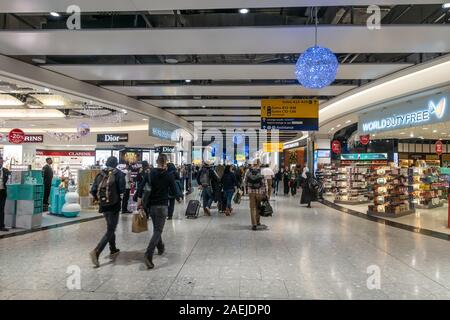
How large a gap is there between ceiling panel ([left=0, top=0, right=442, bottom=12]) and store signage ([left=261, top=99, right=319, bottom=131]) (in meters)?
5.83

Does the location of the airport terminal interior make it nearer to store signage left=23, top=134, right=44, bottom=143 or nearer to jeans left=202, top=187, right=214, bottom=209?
jeans left=202, top=187, right=214, bottom=209

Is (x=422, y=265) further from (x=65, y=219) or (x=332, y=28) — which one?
(x=65, y=219)

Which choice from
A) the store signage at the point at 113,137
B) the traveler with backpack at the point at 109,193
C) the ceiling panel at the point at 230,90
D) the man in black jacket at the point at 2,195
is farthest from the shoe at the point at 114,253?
the store signage at the point at 113,137

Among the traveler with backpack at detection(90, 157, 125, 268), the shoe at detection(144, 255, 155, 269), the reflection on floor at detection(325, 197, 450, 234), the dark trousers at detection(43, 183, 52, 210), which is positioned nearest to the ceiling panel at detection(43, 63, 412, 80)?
the dark trousers at detection(43, 183, 52, 210)

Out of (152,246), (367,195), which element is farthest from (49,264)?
(367,195)

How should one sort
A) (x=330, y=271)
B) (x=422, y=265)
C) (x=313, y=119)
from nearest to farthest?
(x=330, y=271), (x=422, y=265), (x=313, y=119)

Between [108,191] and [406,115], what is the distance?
8.60 metres

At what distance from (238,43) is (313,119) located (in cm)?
499

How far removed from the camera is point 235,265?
16.6ft

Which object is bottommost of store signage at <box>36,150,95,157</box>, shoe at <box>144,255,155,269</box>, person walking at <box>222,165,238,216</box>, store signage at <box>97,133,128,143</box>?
shoe at <box>144,255,155,269</box>

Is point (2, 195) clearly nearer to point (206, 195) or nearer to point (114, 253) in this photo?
point (114, 253)

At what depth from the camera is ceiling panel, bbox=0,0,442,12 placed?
5379 mm

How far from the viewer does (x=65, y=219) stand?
9172mm

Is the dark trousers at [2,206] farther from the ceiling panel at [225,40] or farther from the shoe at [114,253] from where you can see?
the shoe at [114,253]
